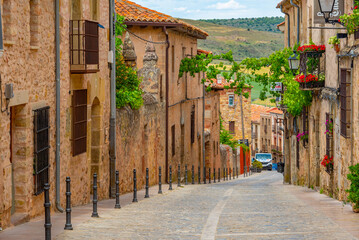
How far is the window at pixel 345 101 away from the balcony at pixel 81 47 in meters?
5.63

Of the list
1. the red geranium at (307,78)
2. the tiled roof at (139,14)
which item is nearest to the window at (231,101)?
the tiled roof at (139,14)

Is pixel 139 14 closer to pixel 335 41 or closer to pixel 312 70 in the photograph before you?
pixel 312 70

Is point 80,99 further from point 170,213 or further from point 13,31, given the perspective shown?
point 13,31

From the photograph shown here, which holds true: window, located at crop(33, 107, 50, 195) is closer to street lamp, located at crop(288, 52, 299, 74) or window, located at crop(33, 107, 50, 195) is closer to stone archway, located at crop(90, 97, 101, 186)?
stone archway, located at crop(90, 97, 101, 186)

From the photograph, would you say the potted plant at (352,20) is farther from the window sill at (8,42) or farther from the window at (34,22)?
the window sill at (8,42)

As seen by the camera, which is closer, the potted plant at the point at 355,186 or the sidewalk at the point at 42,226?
the sidewalk at the point at 42,226

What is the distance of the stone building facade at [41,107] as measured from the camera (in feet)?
32.4

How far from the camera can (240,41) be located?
162750 millimetres

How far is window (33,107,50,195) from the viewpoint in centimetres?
1115

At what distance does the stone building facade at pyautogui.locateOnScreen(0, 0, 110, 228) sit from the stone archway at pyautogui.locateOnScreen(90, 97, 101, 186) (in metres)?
0.09

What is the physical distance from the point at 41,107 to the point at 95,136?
522 centimetres

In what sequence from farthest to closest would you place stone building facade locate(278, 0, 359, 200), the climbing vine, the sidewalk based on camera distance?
the climbing vine < stone building facade locate(278, 0, 359, 200) < the sidewalk

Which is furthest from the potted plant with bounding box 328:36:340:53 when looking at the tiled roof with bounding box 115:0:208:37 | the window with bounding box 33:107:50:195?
the tiled roof with bounding box 115:0:208:37

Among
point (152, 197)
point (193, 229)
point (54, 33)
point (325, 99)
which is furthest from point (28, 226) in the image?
point (325, 99)
